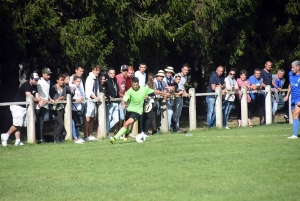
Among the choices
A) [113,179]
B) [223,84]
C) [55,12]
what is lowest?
[113,179]

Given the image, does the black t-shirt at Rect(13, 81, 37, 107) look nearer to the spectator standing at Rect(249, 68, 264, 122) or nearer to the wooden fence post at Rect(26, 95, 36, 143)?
the wooden fence post at Rect(26, 95, 36, 143)

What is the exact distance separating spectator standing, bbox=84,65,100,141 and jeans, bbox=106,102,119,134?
560 millimetres

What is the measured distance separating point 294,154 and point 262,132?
702 centimetres

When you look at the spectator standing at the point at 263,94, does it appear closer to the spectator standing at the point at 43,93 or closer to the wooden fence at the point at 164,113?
the wooden fence at the point at 164,113

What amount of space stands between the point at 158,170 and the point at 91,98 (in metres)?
8.86

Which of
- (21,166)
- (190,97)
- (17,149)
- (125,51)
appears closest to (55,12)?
(125,51)

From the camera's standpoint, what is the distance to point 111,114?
2448 centimetres

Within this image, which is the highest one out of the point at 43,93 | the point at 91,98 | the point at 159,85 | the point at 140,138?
the point at 159,85

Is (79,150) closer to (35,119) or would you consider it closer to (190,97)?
(35,119)

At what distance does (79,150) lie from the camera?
20.2m

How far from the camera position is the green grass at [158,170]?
510 inches

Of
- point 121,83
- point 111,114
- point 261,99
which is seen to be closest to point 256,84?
point 261,99

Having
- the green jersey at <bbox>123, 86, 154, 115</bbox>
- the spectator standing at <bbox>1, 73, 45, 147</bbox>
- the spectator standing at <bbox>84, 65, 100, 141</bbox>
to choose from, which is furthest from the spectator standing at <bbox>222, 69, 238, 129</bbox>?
the spectator standing at <bbox>1, 73, 45, 147</bbox>

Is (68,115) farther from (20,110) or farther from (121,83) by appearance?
(121,83)
